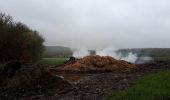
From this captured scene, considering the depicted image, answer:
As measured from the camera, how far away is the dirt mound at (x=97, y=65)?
47.0 meters

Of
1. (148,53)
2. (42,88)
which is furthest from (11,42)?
(148,53)

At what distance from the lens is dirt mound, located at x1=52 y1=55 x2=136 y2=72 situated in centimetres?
4700

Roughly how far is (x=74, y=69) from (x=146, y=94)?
30.2 metres

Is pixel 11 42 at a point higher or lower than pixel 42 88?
higher

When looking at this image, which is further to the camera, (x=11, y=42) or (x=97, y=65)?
(x=97, y=65)

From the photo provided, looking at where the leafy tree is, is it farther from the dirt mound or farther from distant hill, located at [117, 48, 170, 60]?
distant hill, located at [117, 48, 170, 60]

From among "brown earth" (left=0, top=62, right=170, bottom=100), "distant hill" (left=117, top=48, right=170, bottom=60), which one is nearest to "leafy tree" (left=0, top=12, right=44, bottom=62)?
"brown earth" (left=0, top=62, right=170, bottom=100)

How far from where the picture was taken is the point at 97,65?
49.6 meters

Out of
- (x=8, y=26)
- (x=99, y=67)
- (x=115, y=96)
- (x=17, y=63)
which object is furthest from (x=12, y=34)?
(x=115, y=96)

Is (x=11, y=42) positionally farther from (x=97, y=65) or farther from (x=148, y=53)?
(x=148, y=53)

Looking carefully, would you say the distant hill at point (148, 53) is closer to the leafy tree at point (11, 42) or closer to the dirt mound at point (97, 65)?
the dirt mound at point (97, 65)

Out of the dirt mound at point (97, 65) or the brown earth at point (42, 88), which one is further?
the dirt mound at point (97, 65)

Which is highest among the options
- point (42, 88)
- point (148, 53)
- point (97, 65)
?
point (148, 53)

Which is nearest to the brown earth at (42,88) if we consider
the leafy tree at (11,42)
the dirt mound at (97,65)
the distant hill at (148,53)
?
the leafy tree at (11,42)
